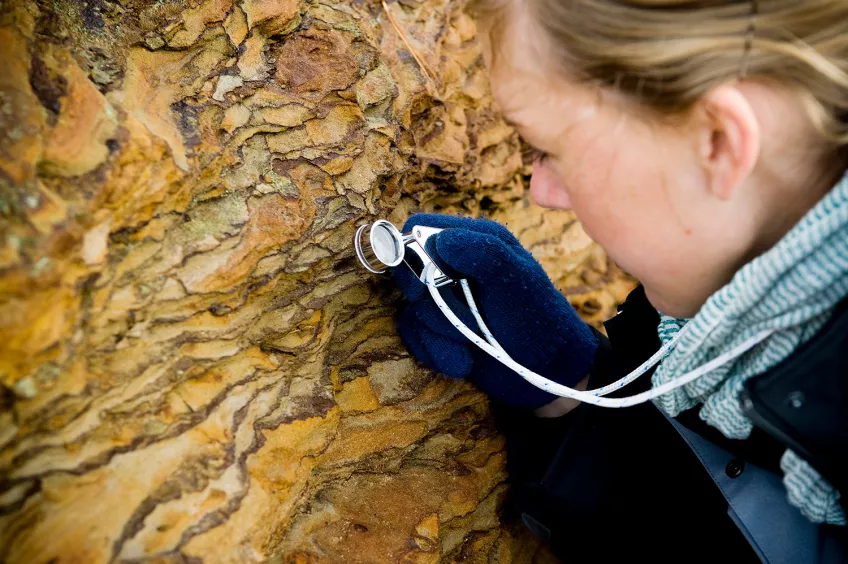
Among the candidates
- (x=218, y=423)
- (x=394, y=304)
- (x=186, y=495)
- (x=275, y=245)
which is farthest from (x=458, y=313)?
(x=186, y=495)

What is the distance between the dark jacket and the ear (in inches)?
22.2

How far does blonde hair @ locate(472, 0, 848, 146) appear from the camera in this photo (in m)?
0.89

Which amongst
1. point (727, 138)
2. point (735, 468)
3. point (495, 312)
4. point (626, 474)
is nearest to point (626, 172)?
point (727, 138)

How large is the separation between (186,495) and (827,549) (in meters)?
1.20

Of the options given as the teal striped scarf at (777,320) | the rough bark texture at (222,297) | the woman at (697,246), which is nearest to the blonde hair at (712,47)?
the woman at (697,246)

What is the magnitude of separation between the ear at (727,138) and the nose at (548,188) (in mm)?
269

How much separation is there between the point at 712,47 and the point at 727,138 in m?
0.13

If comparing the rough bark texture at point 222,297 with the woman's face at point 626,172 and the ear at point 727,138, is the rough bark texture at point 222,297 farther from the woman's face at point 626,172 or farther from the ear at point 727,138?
the ear at point 727,138

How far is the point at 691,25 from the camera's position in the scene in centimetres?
90

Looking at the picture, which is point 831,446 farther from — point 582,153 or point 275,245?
point 275,245

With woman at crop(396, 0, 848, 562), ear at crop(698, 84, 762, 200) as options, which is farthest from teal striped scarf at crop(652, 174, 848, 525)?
ear at crop(698, 84, 762, 200)

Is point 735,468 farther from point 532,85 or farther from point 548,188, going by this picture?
point 532,85

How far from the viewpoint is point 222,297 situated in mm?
1175

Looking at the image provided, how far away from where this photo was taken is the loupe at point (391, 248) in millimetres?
1308
